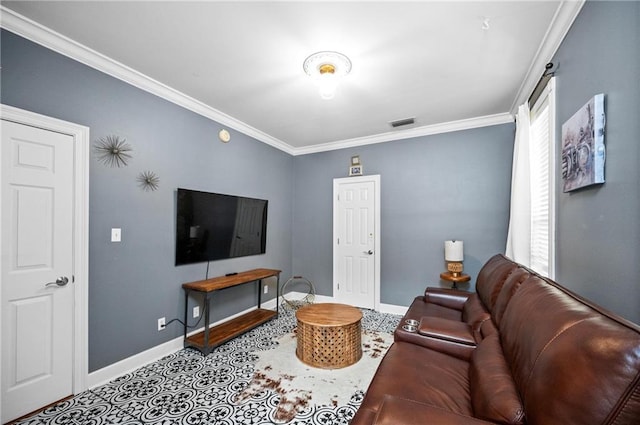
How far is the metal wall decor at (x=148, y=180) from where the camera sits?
8.35 feet

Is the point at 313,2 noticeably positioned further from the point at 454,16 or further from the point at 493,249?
the point at 493,249

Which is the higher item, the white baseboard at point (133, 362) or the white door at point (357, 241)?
the white door at point (357, 241)

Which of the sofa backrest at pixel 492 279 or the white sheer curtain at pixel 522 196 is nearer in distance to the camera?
the sofa backrest at pixel 492 279

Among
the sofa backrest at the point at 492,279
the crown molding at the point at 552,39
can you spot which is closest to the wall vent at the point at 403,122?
the crown molding at the point at 552,39

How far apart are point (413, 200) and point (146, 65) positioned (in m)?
3.48

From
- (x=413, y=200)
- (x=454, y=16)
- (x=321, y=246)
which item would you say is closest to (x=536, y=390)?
(x=454, y=16)

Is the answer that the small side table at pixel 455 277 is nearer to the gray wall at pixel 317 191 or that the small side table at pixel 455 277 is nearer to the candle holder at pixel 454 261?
the candle holder at pixel 454 261

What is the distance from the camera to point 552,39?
1.93 metres

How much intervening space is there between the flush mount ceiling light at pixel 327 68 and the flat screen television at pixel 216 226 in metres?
1.77

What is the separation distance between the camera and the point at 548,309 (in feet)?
3.68

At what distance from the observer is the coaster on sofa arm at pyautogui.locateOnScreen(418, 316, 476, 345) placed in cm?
180

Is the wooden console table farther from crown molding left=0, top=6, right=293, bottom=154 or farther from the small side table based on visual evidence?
the small side table

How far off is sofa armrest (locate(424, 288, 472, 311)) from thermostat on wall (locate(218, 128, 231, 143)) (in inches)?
120

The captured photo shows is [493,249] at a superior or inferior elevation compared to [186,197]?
inferior
